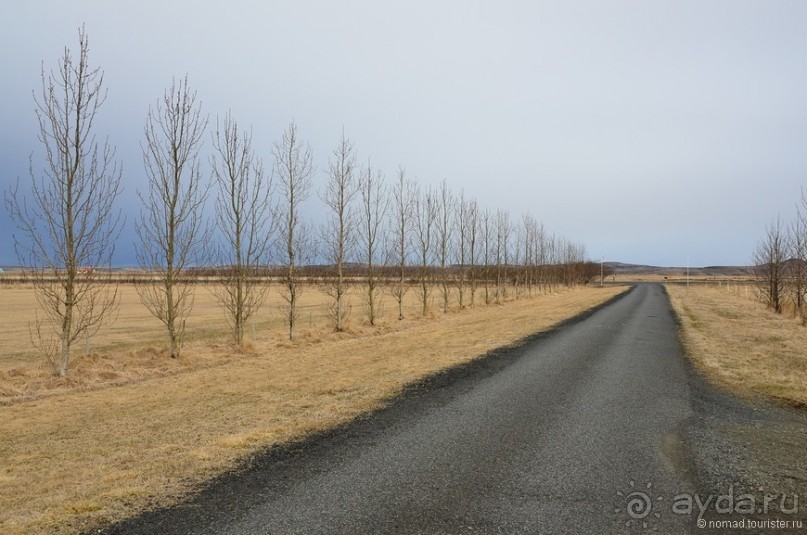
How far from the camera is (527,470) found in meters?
5.30

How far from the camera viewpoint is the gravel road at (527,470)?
4.23 metres

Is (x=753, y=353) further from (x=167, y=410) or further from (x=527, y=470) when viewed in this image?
(x=167, y=410)

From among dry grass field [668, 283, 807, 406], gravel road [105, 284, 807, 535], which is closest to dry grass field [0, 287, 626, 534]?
gravel road [105, 284, 807, 535]

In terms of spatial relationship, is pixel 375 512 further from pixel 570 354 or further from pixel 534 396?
pixel 570 354

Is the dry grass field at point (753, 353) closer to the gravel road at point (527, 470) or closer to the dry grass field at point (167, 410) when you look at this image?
the gravel road at point (527, 470)

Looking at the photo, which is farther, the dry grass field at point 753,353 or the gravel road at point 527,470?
the dry grass field at point 753,353

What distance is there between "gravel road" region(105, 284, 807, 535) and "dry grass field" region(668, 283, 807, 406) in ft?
4.23

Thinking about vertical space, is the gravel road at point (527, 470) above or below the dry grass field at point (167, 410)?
above

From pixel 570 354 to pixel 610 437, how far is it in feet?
22.9

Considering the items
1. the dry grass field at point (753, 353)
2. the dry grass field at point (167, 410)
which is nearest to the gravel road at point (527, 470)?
the dry grass field at point (167, 410)

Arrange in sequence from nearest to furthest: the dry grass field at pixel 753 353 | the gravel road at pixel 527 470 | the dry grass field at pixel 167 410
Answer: the gravel road at pixel 527 470 → the dry grass field at pixel 167 410 → the dry grass field at pixel 753 353

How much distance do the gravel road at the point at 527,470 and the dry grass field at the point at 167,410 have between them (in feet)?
2.29

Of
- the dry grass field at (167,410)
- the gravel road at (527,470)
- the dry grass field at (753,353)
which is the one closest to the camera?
the gravel road at (527,470)

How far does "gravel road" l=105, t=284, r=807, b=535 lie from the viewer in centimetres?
423
